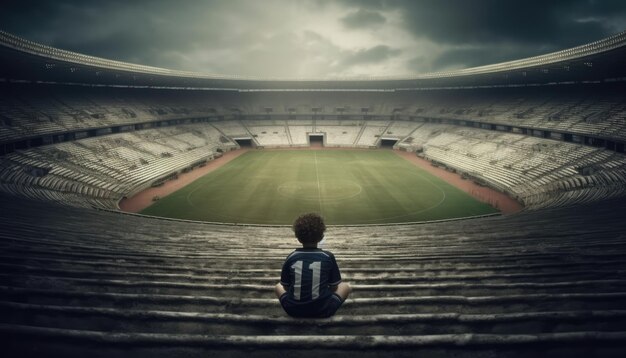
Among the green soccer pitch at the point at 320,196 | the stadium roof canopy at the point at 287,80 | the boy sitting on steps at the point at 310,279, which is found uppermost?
the stadium roof canopy at the point at 287,80

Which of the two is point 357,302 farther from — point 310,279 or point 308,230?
point 308,230

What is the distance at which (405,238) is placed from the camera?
13875mm

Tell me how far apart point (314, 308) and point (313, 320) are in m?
0.22

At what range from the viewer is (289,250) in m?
10.9

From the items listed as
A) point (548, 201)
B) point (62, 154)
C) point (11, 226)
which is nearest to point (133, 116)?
point (62, 154)

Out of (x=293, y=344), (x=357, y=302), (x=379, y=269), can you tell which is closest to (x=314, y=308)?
(x=293, y=344)

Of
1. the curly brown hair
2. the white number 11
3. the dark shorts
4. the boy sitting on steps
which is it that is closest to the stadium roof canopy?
the curly brown hair

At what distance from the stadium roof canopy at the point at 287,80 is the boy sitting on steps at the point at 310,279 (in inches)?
1200

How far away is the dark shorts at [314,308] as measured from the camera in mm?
4480

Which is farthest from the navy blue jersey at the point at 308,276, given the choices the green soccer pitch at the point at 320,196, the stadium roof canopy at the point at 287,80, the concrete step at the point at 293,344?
the stadium roof canopy at the point at 287,80

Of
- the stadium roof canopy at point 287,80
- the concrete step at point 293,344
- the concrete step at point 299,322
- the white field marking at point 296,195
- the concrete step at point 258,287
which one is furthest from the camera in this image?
the white field marking at point 296,195

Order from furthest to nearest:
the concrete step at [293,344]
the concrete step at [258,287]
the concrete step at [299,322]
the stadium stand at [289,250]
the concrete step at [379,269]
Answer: the concrete step at [379,269]
the concrete step at [258,287]
the concrete step at [299,322]
the stadium stand at [289,250]
the concrete step at [293,344]

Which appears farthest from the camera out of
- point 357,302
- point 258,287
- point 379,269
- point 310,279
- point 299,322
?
point 379,269

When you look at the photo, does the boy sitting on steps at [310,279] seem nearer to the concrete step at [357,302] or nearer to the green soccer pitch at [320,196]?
the concrete step at [357,302]
